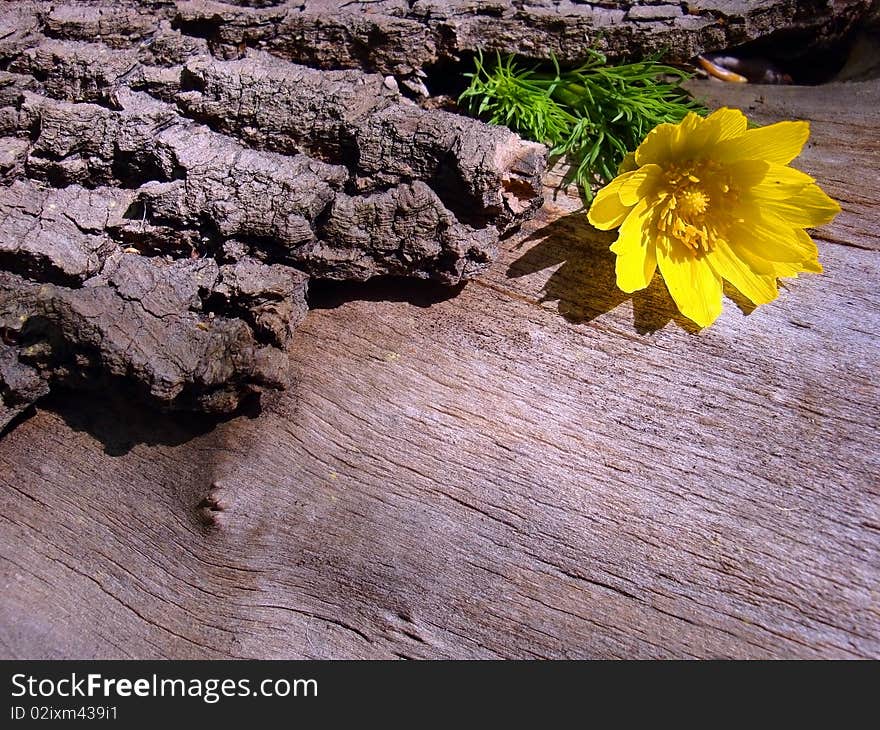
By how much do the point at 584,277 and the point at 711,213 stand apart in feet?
1.40

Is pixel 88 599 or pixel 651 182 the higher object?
pixel 651 182

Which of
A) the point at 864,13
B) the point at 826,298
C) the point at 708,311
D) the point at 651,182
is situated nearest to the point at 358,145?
the point at 651,182

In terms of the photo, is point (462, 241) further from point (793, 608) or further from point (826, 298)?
point (793, 608)

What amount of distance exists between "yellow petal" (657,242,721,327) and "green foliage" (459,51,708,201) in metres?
0.39

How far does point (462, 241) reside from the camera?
213cm

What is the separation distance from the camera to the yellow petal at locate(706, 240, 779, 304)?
213cm

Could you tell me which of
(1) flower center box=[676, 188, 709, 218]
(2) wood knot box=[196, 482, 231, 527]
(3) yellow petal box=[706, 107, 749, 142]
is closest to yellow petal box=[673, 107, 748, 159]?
(3) yellow petal box=[706, 107, 749, 142]

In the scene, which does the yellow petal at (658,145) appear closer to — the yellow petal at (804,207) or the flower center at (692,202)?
the flower center at (692,202)

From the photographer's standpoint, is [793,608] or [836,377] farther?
[836,377]

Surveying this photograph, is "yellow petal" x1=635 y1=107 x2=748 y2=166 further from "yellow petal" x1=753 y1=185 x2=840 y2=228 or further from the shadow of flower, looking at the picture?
the shadow of flower

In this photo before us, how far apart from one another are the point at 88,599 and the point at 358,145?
5.04ft
